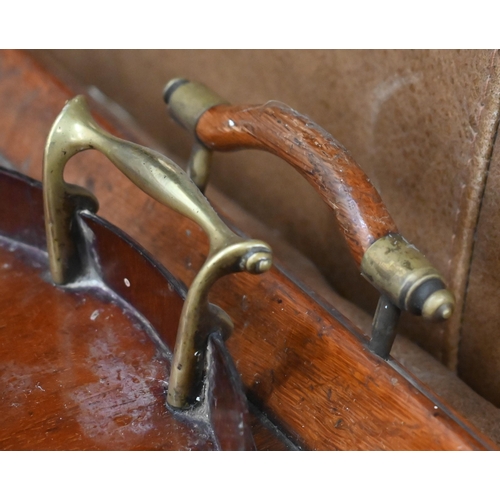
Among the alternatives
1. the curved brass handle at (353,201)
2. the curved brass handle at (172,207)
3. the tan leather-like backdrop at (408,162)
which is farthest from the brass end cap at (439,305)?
the tan leather-like backdrop at (408,162)

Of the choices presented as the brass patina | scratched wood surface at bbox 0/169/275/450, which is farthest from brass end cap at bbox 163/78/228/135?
the brass patina

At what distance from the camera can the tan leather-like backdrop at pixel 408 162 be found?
68 cm

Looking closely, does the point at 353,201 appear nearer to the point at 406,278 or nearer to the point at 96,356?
the point at 406,278

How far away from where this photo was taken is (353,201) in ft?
1.75

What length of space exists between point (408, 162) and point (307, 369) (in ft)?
0.94

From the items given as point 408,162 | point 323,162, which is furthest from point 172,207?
point 408,162

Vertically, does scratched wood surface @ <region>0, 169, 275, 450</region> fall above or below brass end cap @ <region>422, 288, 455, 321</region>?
below

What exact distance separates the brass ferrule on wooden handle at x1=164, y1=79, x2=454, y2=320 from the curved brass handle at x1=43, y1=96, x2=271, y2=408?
0.25 ft

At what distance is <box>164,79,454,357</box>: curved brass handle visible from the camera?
1.61 feet

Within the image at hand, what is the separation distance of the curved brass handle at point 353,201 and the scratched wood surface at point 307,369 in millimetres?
32

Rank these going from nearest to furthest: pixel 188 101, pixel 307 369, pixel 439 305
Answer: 1. pixel 439 305
2. pixel 307 369
3. pixel 188 101

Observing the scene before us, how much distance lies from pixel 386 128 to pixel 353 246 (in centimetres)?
29

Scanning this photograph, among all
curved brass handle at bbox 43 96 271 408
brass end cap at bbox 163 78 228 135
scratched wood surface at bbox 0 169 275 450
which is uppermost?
brass end cap at bbox 163 78 228 135

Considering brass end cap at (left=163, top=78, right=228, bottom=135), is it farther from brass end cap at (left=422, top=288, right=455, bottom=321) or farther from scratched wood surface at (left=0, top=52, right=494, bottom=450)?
brass end cap at (left=422, top=288, right=455, bottom=321)
